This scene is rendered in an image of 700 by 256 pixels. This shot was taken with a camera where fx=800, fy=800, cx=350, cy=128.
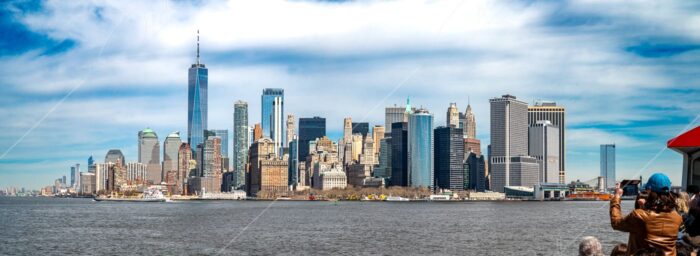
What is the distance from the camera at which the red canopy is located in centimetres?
1571

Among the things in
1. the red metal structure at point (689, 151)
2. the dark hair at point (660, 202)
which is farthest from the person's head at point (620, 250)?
the red metal structure at point (689, 151)

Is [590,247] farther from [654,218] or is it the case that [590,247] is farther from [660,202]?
[660,202]

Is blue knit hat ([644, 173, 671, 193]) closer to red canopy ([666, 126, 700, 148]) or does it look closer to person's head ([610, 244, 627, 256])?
person's head ([610, 244, 627, 256])

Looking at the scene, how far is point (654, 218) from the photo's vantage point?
9.67 meters

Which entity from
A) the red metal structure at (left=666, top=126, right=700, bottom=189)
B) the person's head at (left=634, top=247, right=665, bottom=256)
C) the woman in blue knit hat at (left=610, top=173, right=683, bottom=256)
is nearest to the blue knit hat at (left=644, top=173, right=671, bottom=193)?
the woman in blue knit hat at (left=610, top=173, right=683, bottom=256)

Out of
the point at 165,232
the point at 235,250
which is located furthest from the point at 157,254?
the point at 165,232

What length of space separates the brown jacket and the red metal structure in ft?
21.7

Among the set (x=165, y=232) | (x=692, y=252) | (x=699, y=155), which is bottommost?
(x=165, y=232)

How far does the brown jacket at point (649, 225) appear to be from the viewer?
966cm

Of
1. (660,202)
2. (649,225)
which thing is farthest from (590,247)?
(660,202)

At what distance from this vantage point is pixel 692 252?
37.3 ft

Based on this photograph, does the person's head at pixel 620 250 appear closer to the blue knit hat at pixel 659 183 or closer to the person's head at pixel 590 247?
the person's head at pixel 590 247

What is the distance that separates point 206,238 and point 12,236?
19172 millimetres

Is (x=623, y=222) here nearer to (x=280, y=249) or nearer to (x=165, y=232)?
(x=280, y=249)
